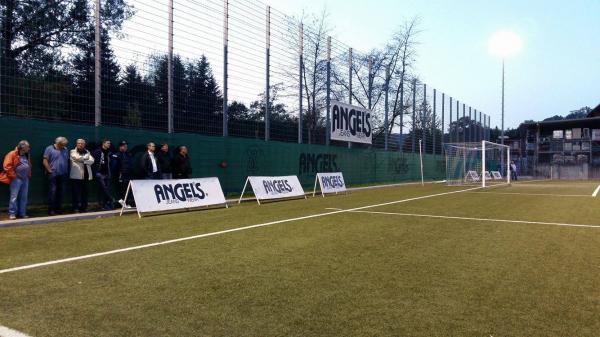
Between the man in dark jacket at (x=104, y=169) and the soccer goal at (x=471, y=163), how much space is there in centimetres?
2184

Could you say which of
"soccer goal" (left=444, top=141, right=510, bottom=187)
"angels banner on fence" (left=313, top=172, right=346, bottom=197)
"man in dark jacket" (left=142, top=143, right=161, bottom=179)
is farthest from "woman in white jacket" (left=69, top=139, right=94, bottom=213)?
"soccer goal" (left=444, top=141, right=510, bottom=187)

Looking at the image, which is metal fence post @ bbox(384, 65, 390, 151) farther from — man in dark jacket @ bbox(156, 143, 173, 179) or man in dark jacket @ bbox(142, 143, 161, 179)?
man in dark jacket @ bbox(142, 143, 161, 179)

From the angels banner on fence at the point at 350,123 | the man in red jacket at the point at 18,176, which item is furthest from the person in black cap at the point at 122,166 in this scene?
the angels banner on fence at the point at 350,123

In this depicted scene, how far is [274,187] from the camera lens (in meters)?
14.8

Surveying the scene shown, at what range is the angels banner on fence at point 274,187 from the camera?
544 inches

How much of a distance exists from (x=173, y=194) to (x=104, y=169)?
1.86 m

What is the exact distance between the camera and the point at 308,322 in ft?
11.0

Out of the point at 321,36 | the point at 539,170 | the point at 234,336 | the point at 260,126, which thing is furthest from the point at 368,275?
the point at 539,170

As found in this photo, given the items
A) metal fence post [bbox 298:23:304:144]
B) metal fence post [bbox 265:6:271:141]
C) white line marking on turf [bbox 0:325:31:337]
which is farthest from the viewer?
metal fence post [bbox 298:23:304:144]

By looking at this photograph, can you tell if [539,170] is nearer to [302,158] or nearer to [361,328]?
[302,158]

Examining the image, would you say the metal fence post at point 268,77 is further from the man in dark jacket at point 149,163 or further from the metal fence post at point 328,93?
the man in dark jacket at point 149,163

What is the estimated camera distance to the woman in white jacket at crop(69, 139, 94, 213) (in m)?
10.4

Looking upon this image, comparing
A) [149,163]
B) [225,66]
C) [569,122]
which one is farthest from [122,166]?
[569,122]

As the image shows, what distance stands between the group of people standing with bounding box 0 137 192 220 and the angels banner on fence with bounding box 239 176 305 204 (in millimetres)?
2118
